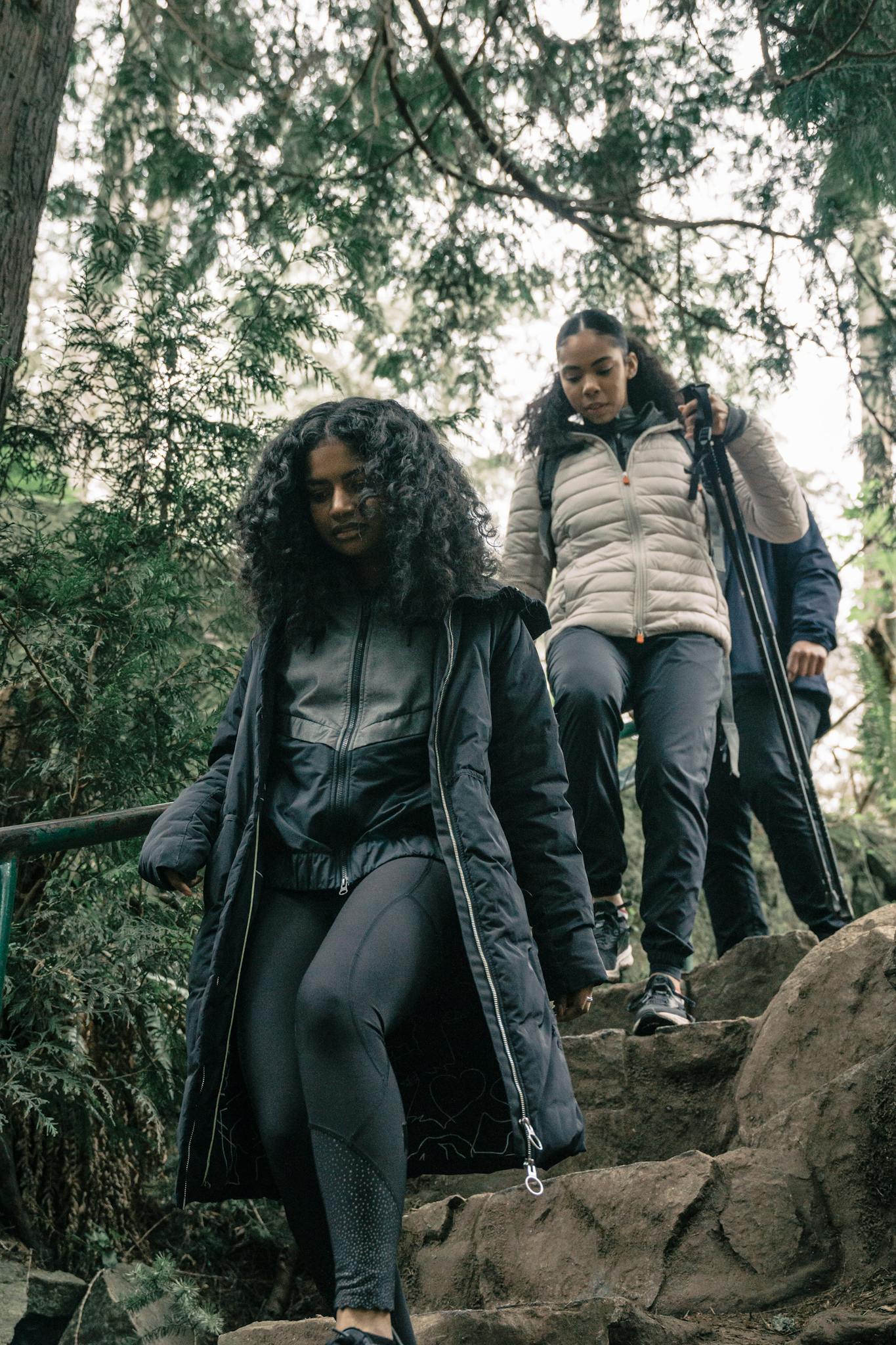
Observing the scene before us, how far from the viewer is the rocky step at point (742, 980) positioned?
4105mm

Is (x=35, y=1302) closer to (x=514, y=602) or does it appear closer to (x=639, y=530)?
(x=514, y=602)

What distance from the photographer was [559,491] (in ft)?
14.0

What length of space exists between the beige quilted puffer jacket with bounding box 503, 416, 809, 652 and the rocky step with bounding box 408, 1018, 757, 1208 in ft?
4.06

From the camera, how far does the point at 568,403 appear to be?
439 cm

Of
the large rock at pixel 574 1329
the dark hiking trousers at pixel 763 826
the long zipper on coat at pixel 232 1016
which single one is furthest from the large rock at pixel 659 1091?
the long zipper on coat at pixel 232 1016

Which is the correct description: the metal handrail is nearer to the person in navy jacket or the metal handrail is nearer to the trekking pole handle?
the person in navy jacket

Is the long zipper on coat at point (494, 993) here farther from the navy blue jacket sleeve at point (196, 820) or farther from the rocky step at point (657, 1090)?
the rocky step at point (657, 1090)

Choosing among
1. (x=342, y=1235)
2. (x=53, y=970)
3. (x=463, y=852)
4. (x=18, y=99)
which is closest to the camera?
(x=342, y=1235)

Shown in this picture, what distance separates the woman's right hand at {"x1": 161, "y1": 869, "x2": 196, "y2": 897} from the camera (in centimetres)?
246

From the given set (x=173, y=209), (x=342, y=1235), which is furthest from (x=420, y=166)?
(x=342, y=1235)

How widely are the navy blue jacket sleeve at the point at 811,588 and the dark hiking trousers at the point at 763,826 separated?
244 millimetres

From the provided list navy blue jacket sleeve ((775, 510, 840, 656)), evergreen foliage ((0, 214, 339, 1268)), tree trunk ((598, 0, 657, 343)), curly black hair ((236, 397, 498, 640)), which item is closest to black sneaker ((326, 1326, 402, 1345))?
curly black hair ((236, 397, 498, 640))

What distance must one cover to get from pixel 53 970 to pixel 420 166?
16.1 ft

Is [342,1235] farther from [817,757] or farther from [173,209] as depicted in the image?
[817,757]
